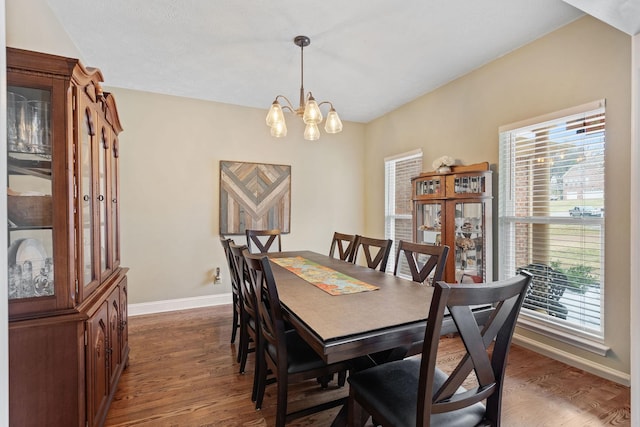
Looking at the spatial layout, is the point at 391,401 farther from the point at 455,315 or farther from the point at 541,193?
the point at 541,193

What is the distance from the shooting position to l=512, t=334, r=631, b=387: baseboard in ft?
6.82

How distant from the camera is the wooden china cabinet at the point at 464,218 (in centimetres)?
282

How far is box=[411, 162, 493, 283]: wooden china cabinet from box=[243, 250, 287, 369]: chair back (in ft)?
6.81

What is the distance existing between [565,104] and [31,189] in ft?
11.5

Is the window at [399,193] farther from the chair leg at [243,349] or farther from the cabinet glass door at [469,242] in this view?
the chair leg at [243,349]

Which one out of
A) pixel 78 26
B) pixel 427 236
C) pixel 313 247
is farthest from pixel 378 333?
pixel 313 247

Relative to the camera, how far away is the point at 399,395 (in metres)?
1.21

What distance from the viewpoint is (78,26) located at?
7.66 ft

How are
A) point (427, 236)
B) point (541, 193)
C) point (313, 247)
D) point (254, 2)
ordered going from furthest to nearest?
point (313, 247) → point (427, 236) → point (541, 193) → point (254, 2)

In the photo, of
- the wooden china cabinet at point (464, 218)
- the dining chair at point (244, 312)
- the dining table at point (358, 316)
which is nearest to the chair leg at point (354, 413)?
the dining table at point (358, 316)

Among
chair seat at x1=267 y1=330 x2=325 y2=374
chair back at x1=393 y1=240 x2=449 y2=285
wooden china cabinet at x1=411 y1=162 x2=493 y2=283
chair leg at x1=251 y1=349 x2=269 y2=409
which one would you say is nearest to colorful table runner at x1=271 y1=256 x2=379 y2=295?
chair seat at x1=267 y1=330 x2=325 y2=374

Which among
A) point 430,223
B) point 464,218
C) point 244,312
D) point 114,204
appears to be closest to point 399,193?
point 430,223

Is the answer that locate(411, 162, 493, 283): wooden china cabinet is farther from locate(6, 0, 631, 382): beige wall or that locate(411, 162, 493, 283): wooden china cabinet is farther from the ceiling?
the ceiling

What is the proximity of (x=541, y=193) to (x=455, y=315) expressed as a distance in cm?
226
